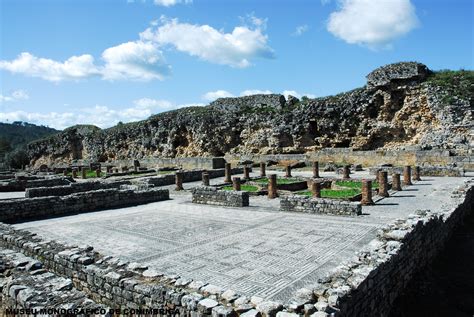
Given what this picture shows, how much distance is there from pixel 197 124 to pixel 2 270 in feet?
140

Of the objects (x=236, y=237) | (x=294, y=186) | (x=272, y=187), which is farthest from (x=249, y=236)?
(x=294, y=186)

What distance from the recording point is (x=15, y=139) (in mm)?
140625

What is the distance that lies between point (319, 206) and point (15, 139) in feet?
505

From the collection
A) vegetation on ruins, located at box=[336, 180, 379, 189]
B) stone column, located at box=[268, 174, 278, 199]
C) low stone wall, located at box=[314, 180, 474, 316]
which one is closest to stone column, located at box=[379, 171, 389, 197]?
vegetation on ruins, located at box=[336, 180, 379, 189]

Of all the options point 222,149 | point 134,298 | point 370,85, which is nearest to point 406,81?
point 370,85

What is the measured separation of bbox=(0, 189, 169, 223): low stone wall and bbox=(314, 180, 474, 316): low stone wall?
38.5 ft

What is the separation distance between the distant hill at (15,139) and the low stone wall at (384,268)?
73.1 metres

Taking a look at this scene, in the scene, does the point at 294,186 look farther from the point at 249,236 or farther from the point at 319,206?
the point at 249,236

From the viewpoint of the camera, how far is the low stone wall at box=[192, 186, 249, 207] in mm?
14750

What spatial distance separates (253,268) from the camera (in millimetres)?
7293

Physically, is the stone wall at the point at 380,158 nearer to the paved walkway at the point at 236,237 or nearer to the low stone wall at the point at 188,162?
the low stone wall at the point at 188,162

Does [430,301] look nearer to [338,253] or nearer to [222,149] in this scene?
[338,253]

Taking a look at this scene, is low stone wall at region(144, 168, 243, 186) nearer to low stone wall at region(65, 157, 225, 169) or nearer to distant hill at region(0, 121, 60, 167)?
low stone wall at region(65, 157, 225, 169)

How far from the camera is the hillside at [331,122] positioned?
1270 inches
